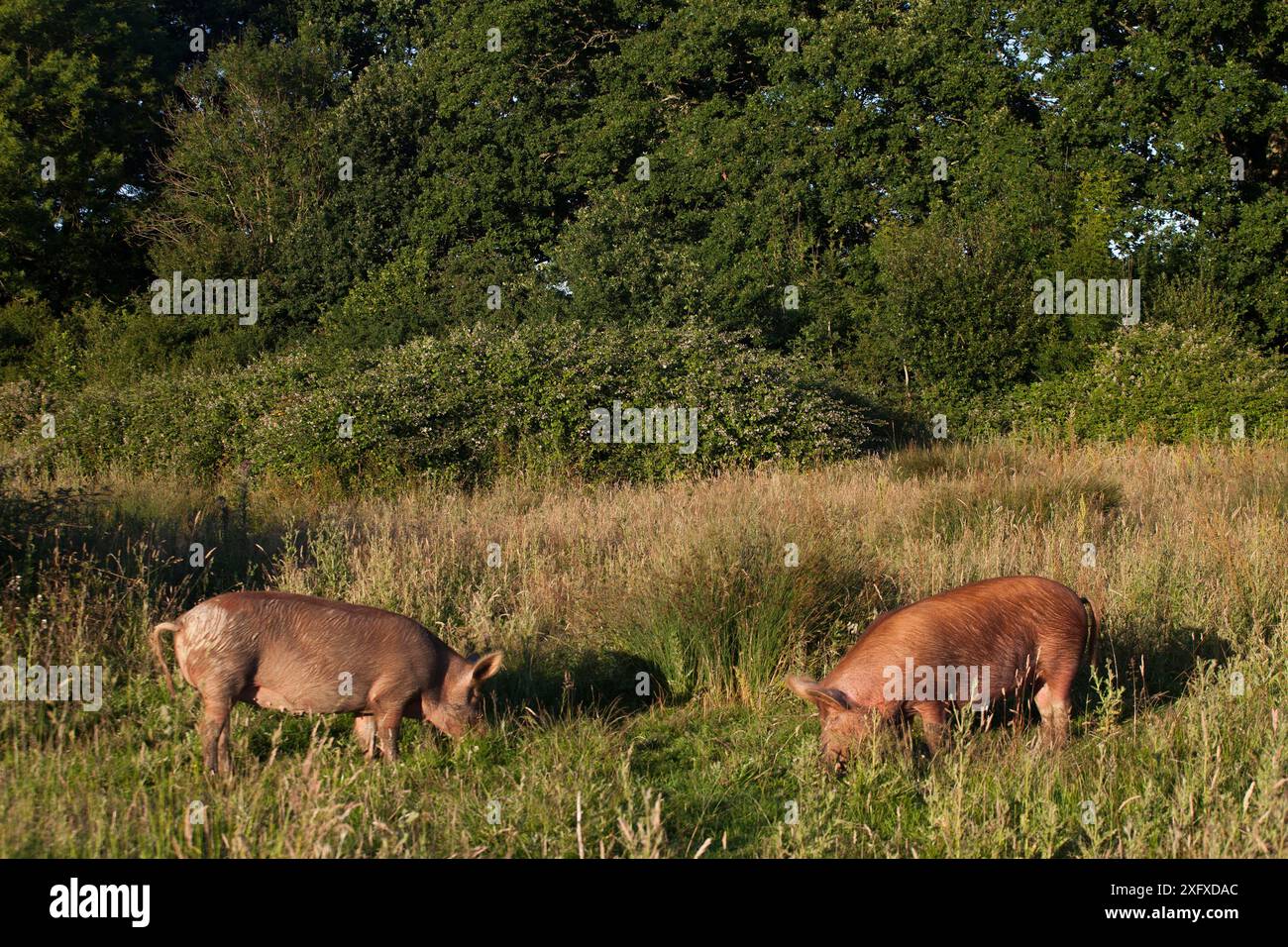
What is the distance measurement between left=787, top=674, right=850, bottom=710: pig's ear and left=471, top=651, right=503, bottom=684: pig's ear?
51.2 inches

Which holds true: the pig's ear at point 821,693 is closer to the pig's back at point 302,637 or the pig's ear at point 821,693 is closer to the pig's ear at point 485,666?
the pig's ear at point 485,666

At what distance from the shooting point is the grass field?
4012 millimetres

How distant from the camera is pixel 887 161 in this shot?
81.4 ft

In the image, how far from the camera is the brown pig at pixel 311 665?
4.48 metres

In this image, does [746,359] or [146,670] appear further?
[746,359]

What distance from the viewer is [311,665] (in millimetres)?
4527

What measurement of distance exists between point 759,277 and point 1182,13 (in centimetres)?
975

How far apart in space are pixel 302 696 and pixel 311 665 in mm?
139

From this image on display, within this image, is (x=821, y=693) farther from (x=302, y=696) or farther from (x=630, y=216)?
(x=630, y=216)

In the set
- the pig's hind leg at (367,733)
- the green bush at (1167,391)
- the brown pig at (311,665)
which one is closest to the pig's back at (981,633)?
the brown pig at (311,665)

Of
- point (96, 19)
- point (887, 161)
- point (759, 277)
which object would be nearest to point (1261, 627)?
point (759, 277)

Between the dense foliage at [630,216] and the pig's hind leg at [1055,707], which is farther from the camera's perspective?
the dense foliage at [630,216]

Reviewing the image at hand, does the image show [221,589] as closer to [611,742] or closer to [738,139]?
[611,742]

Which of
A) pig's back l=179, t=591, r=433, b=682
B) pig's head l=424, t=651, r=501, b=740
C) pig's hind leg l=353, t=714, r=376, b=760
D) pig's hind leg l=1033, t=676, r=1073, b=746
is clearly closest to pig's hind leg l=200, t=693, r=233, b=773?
pig's back l=179, t=591, r=433, b=682
